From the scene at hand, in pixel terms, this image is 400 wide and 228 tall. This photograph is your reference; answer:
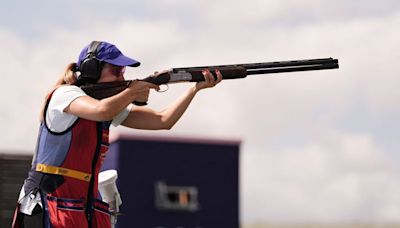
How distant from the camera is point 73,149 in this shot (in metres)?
7.64

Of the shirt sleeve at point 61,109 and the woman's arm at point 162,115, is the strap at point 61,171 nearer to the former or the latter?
the shirt sleeve at point 61,109

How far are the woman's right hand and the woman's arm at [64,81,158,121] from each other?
2 cm

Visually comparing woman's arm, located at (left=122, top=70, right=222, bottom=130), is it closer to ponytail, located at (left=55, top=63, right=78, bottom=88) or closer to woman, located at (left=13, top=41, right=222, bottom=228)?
woman, located at (left=13, top=41, right=222, bottom=228)

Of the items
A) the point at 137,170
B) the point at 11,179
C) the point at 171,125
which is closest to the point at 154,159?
the point at 137,170

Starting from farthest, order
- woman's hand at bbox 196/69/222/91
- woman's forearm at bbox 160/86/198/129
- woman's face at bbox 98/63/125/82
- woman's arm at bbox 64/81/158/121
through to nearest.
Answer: woman's hand at bbox 196/69/222/91 < woman's forearm at bbox 160/86/198/129 < woman's face at bbox 98/63/125/82 < woman's arm at bbox 64/81/158/121

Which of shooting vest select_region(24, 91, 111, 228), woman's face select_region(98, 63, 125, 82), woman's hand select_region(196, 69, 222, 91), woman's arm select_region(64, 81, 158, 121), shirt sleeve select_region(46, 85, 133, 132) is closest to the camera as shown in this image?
woman's arm select_region(64, 81, 158, 121)

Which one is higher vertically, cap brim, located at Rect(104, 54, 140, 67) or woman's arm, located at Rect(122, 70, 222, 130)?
cap brim, located at Rect(104, 54, 140, 67)

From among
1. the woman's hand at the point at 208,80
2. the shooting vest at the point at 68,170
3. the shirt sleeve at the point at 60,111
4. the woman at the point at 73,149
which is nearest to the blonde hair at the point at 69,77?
the woman at the point at 73,149

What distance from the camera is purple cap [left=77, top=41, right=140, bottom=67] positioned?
7.69m

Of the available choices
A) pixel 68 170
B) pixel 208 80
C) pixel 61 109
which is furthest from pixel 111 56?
pixel 208 80

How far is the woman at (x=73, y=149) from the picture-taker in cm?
761

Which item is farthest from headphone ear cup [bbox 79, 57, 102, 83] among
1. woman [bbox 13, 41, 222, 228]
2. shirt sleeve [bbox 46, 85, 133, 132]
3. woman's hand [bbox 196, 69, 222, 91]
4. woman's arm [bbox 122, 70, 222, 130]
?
woman's hand [bbox 196, 69, 222, 91]

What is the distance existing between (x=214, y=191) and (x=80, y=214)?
22787 mm

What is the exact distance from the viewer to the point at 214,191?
99.7 feet
